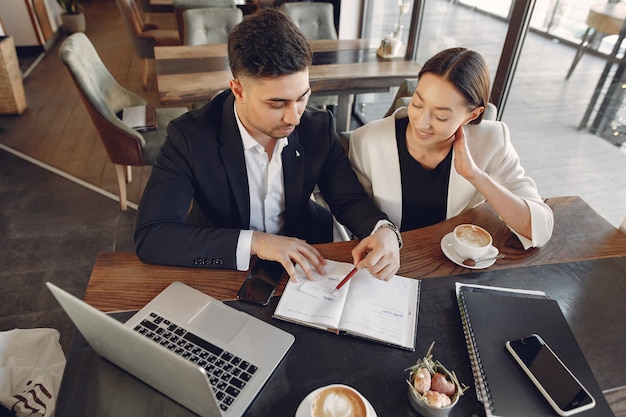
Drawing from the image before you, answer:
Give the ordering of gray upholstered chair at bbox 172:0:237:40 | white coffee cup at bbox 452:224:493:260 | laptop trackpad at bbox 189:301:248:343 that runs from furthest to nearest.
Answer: gray upholstered chair at bbox 172:0:237:40 → white coffee cup at bbox 452:224:493:260 → laptop trackpad at bbox 189:301:248:343

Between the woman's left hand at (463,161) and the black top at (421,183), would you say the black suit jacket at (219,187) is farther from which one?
the woman's left hand at (463,161)

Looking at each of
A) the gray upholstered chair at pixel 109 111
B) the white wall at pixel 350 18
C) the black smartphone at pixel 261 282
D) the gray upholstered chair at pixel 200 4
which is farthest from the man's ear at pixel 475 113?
the white wall at pixel 350 18

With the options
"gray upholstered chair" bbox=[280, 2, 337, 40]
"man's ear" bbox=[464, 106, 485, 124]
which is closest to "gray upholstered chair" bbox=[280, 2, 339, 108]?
"gray upholstered chair" bbox=[280, 2, 337, 40]

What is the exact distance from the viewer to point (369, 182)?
1.54 metres

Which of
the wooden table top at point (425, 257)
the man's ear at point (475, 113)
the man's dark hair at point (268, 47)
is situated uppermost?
the man's dark hair at point (268, 47)

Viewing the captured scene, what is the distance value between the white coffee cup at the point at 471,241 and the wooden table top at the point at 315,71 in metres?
1.64

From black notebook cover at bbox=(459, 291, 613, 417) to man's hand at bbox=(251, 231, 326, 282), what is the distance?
369 mm

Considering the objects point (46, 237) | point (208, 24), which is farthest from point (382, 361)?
point (208, 24)

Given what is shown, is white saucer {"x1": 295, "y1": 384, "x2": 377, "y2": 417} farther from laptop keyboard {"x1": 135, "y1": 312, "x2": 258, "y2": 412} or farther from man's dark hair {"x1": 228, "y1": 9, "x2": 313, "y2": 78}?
man's dark hair {"x1": 228, "y1": 9, "x2": 313, "y2": 78}

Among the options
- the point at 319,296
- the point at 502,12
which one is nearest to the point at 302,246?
the point at 319,296

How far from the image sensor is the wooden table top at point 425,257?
103 cm

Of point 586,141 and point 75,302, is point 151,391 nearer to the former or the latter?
point 75,302

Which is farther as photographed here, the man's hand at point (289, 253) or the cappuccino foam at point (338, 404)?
the man's hand at point (289, 253)

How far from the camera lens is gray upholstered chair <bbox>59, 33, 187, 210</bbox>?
2.25m
